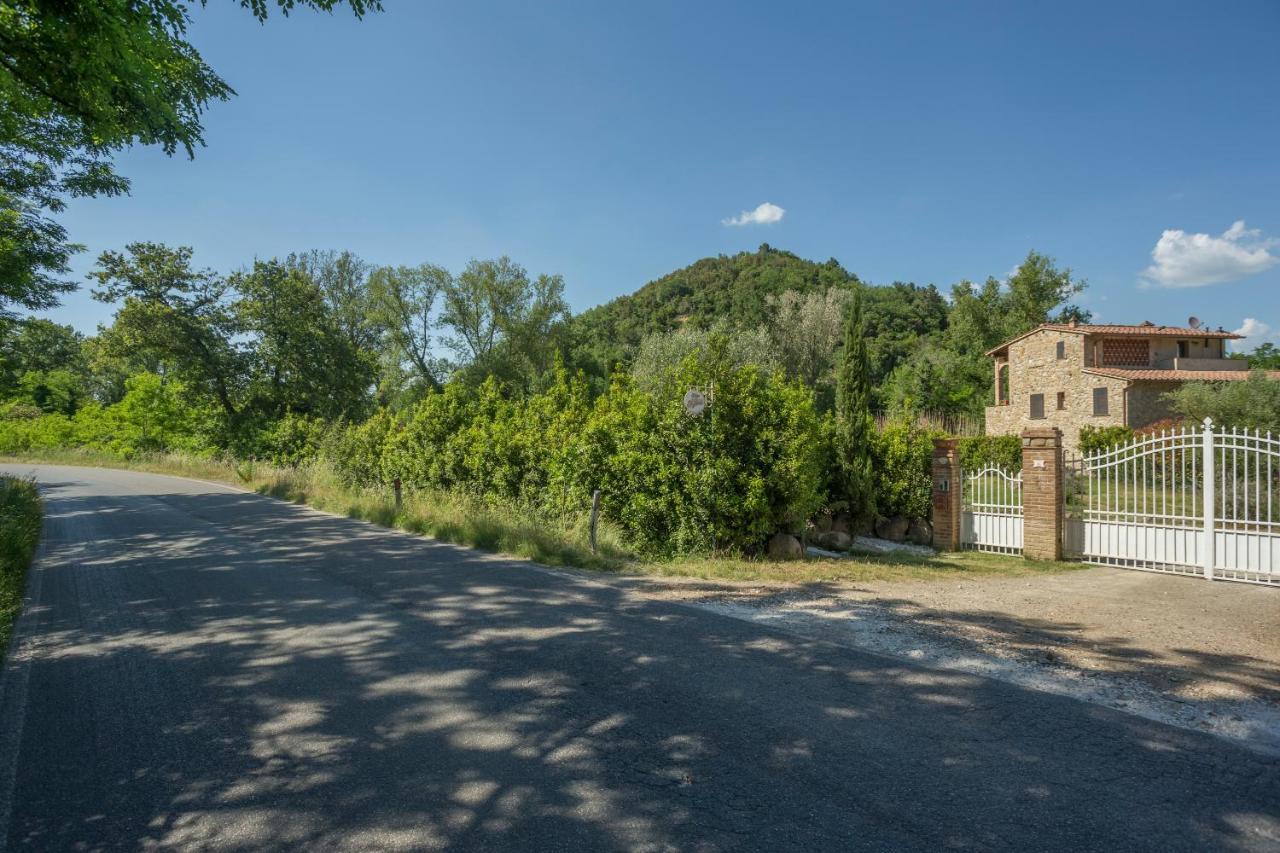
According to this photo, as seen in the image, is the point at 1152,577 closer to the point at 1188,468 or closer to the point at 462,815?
the point at 1188,468

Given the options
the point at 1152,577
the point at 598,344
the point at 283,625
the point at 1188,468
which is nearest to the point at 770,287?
the point at 598,344

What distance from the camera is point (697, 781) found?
3326mm

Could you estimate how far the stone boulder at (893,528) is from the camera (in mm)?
14633

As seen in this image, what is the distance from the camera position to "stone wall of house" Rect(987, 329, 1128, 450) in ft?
106

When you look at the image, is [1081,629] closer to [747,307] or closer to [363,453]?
[363,453]

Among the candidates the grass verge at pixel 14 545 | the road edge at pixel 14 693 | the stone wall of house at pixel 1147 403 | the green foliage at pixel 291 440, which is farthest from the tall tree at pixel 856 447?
the stone wall of house at pixel 1147 403

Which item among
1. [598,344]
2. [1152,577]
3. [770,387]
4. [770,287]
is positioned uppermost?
[770,287]

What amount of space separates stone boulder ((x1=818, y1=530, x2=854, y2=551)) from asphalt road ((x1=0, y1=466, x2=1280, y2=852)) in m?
7.88

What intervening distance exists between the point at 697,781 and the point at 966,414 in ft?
139

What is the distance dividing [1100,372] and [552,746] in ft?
121

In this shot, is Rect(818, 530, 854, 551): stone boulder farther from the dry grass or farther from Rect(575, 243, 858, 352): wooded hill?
Rect(575, 243, 858, 352): wooded hill

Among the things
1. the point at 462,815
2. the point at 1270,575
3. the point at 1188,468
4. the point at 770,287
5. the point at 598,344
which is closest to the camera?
the point at 462,815

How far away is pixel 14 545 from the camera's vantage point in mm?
9227

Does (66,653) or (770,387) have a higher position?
(770,387)
